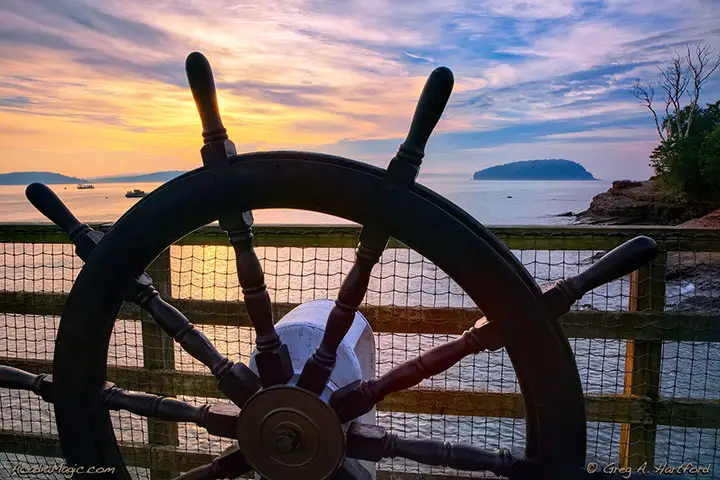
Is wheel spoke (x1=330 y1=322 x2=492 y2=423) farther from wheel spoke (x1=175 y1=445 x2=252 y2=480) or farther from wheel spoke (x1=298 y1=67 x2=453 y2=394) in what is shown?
wheel spoke (x1=175 y1=445 x2=252 y2=480)

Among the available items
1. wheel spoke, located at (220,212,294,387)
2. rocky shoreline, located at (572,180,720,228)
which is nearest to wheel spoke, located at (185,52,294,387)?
wheel spoke, located at (220,212,294,387)

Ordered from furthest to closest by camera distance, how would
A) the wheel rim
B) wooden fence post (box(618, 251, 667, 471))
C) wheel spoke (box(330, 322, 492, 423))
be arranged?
wooden fence post (box(618, 251, 667, 471)) < wheel spoke (box(330, 322, 492, 423)) < the wheel rim

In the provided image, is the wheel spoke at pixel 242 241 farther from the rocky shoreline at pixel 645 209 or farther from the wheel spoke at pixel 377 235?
the rocky shoreline at pixel 645 209

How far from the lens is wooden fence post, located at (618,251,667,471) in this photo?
2.04 metres

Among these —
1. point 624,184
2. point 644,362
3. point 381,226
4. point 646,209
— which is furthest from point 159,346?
point 624,184

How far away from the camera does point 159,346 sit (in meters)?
2.39

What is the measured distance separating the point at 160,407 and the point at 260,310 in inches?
14.5

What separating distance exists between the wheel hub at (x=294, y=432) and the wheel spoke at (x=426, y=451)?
0.09m

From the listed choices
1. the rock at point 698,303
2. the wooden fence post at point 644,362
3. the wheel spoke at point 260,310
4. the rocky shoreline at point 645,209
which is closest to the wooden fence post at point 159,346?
the wheel spoke at point 260,310

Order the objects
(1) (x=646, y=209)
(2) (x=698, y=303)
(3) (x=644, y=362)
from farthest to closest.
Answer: (1) (x=646, y=209) → (2) (x=698, y=303) → (3) (x=644, y=362)

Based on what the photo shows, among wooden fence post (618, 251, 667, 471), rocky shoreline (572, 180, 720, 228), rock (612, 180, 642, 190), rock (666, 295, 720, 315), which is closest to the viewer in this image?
wooden fence post (618, 251, 667, 471)

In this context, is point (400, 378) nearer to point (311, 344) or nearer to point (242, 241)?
point (311, 344)

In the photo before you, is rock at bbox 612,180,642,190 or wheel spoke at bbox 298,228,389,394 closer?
wheel spoke at bbox 298,228,389,394

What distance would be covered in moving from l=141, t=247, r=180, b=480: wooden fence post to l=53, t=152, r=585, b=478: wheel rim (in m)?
1.20
